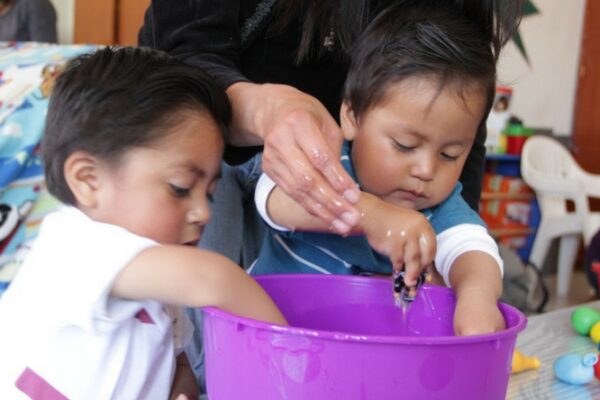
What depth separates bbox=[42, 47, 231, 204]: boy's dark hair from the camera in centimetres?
68

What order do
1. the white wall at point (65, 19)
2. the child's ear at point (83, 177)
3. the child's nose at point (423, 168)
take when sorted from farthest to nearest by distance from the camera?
the white wall at point (65, 19) < the child's nose at point (423, 168) < the child's ear at point (83, 177)

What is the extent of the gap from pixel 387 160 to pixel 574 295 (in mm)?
2650

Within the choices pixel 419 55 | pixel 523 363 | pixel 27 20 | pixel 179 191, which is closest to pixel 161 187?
pixel 179 191

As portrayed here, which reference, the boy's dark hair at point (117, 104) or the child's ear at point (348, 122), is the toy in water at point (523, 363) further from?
the boy's dark hair at point (117, 104)

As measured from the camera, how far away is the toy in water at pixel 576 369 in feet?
2.90

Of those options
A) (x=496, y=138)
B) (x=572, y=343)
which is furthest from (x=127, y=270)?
(x=496, y=138)

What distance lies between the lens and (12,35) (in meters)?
2.79

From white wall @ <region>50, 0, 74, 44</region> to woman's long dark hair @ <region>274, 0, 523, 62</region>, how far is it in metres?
2.40

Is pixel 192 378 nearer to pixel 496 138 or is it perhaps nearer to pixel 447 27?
pixel 447 27

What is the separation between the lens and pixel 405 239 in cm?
60

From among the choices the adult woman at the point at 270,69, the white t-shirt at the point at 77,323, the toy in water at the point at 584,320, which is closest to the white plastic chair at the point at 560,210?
the toy in water at the point at 584,320

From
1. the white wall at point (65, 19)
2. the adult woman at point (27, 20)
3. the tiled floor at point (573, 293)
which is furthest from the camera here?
the white wall at point (65, 19)

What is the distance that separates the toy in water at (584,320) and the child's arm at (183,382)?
656 millimetres

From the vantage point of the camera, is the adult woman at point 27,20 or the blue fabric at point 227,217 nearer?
the blue fabric at point 227,217
